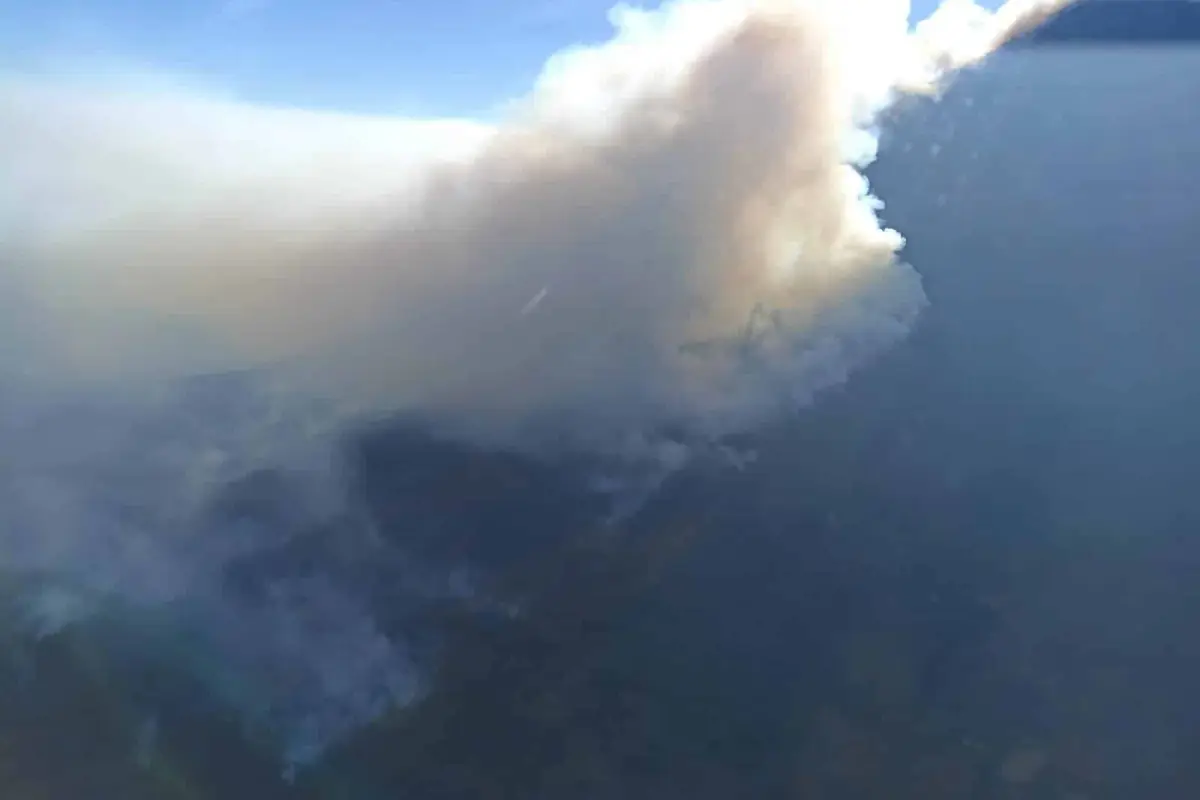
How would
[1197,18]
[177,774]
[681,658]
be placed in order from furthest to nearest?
[1197,18], [681,658], [177,774]

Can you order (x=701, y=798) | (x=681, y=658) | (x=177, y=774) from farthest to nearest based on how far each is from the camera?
(x=681, y=658) < (x=177, y=774) < (x=701, y=798)

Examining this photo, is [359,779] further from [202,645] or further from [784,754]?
[784,754]

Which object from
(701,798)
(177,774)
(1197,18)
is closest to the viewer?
(701,798)

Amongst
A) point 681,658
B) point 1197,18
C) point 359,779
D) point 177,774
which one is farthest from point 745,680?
point 1197,18

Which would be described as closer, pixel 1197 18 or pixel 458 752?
pixel 458 752

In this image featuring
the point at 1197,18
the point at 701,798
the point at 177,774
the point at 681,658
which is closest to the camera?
the point at 701,798

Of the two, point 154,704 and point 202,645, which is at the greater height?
point 202,645

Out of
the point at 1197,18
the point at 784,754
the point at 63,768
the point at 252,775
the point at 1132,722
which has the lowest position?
the point at 63,768

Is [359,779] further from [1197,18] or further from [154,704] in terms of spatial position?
[1197,18]

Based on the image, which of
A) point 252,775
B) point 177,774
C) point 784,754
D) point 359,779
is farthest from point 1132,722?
point 177,774
